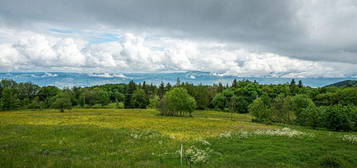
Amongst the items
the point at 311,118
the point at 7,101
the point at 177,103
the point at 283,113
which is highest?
the point at 177,103

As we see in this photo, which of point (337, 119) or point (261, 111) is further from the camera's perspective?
point (261, 111)

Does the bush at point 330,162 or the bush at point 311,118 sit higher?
the bush at point 330,162

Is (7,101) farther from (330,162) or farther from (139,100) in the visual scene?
(330,162)

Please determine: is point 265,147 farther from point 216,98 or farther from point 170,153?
point 216,98

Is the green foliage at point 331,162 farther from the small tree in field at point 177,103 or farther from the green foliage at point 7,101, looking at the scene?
the green foliage at point 7,101

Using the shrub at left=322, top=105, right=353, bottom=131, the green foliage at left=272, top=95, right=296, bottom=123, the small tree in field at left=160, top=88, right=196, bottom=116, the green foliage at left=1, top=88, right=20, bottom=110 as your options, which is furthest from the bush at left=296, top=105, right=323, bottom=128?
the green foliage at left=1, top=88, right=20, bottom=110

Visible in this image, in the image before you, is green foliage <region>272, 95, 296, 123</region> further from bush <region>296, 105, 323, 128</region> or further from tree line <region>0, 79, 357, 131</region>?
bush <region>296, 105, 323, 128</region>

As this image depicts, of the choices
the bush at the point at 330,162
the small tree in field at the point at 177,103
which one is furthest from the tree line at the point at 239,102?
the bush at the point at 330,162

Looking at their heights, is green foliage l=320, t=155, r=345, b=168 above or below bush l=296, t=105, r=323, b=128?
above

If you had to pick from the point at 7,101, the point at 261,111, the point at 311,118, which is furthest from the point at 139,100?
the point at 311,118

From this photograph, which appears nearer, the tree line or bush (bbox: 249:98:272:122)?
the tree line

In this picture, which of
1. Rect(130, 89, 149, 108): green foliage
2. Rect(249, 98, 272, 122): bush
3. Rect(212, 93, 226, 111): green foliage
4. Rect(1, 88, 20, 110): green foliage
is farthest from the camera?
Rect(212, 93, 226, 111): green foliage

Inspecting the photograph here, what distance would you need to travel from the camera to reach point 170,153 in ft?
55.2

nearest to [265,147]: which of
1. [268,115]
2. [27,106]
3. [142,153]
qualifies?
[142,153]
